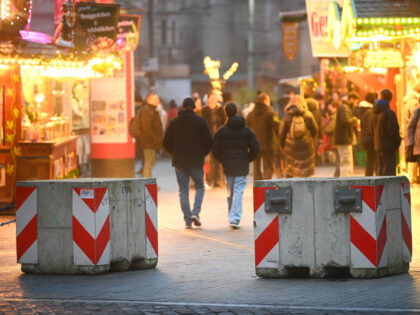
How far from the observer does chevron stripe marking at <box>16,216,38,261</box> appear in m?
10.6

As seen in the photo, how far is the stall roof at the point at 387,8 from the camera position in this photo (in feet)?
57.8

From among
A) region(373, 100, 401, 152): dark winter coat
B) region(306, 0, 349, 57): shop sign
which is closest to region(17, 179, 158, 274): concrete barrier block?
region(373, 100, 401, 152): dark winter coat

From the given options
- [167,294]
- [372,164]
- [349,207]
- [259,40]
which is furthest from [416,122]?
[259,40]

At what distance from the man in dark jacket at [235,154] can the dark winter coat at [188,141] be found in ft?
0.68

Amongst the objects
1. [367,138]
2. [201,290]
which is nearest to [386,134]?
[367,138]

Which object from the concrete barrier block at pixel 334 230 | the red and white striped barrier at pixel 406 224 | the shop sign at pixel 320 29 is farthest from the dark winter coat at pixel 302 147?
the concrete barrier block at pixel 334 230

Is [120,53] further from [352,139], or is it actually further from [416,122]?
[416,122]

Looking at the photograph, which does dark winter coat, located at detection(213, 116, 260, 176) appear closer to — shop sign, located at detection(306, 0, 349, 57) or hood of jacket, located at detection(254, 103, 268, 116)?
hood of jacket, located at detection(254, 103, 268, 116)

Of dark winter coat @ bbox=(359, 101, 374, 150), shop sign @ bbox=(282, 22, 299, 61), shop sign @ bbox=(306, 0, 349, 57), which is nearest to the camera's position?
dark winter coat @ bbox=(359, 101, 374, 150)

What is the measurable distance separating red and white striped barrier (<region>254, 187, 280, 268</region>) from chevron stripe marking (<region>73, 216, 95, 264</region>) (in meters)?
1.61

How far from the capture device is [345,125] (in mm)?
19984

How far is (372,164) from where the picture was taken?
19.1m

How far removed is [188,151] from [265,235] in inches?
188

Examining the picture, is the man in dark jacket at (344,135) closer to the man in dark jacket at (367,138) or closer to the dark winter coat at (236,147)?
the man in dark jacket at (367,138)
